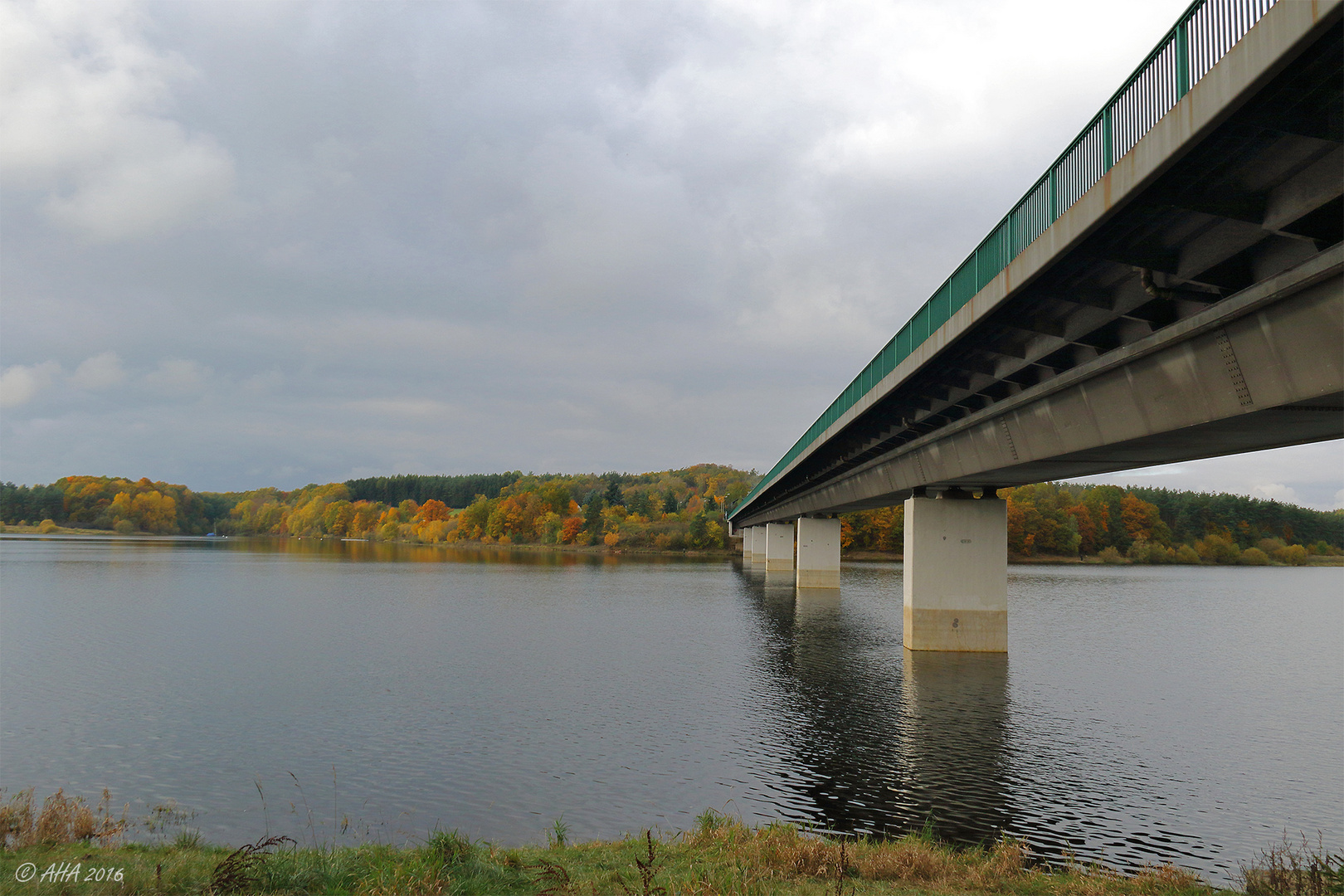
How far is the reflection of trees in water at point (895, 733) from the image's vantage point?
1398cm

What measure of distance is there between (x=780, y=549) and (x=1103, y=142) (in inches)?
3317

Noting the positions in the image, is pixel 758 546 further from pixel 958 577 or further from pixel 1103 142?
pixel 1103 142

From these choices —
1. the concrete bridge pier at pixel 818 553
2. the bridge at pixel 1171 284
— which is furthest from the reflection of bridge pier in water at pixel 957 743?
the concrete bridge pier at pixel 818 553

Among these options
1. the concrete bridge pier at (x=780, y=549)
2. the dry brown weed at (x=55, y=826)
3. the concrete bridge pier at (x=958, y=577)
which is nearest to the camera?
the dry brown weed at (x=55, y=826)

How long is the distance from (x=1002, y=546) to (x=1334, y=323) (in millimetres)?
20394

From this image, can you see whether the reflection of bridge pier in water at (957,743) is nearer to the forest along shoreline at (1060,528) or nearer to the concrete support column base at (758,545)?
the concrete support column base at (758,545)

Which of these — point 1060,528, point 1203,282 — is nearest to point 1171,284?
point 1203,282

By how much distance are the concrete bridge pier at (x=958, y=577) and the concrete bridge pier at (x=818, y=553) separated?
123 feet

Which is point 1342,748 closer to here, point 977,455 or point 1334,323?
point 977,455

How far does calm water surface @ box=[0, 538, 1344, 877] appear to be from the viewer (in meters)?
14.2

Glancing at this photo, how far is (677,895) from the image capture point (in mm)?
8258

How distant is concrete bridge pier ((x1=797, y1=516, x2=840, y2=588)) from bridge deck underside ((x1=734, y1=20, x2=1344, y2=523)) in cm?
4568

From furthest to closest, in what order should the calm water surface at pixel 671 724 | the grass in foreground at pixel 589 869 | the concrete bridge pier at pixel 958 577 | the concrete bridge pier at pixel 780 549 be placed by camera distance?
the concrete bridge pier at pixel 780 549 → the concrete bridge pier at pixel 958 577 → the calm water surface at pixel 671 724 → the grass in foreground at pixel 589 869

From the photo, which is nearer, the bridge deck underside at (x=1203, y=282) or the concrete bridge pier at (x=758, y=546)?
the bridge deck underside at (x=1203, y=282)
